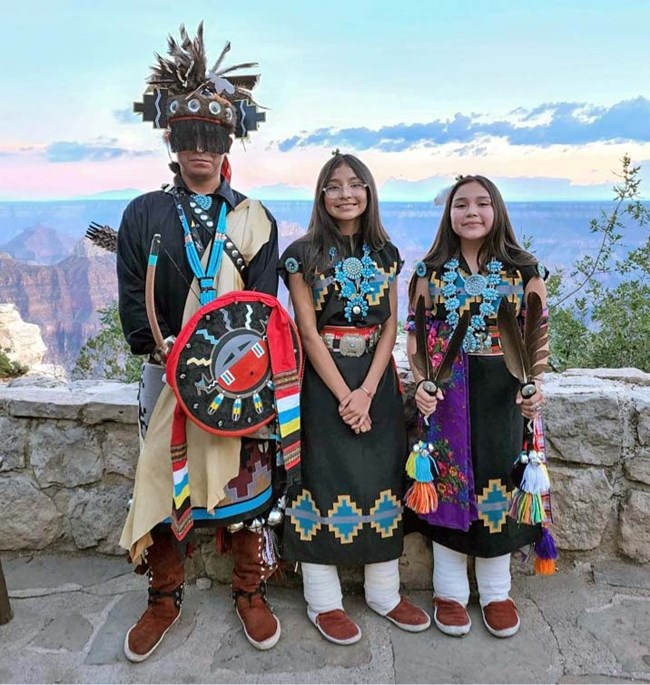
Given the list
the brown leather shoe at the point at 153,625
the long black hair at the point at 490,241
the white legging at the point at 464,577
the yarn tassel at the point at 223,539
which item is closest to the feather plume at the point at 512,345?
the long black hair at the point at 490,241

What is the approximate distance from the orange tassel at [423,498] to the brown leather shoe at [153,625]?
89cm

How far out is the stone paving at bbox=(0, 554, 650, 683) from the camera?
1953 mm

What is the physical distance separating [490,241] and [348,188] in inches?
20.7

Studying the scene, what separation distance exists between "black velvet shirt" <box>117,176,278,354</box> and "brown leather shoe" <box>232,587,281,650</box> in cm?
95

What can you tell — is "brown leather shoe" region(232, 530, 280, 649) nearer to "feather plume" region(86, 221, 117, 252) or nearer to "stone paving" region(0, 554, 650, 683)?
"stone paving" region(0, 554, 650, 683)

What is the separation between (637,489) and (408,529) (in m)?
0.90

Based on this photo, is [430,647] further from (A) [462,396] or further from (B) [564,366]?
(B) [564,366]

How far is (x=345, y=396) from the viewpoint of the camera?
2.06 meters

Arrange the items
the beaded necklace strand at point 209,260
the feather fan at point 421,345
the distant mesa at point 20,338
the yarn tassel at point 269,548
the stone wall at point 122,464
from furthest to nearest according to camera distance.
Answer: the distant mesa at point 20,338 → the stone wall at point 122,464 → the yarn tassel at point 269,548 → the feather fan at point 421,345 → the beaded necklace strand at point 209,260

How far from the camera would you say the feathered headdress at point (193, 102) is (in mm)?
1945

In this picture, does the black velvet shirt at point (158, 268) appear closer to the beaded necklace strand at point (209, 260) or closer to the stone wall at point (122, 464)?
the beaded necklace strand at point (209, 260)

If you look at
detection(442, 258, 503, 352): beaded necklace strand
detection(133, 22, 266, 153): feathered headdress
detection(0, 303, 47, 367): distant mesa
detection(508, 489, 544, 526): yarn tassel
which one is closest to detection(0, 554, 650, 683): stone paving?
detection(508, 489, 544, 526): yarn tassel

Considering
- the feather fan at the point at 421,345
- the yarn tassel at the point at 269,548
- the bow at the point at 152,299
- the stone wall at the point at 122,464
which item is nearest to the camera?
the bow at the point at 152,299

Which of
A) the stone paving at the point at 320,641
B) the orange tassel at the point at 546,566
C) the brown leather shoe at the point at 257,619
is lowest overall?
the stone paving at the point at 320,641
